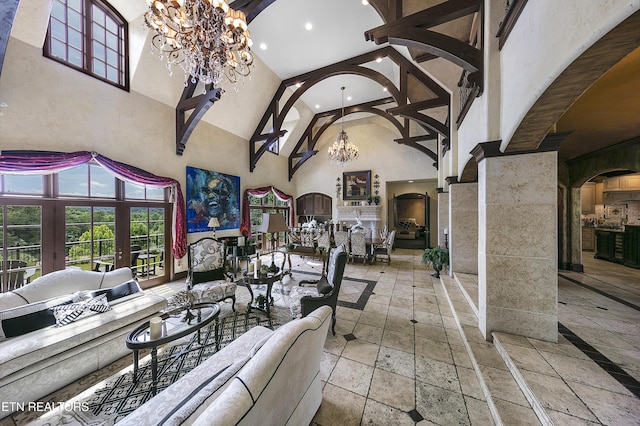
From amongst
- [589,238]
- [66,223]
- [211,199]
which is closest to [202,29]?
[66,223]

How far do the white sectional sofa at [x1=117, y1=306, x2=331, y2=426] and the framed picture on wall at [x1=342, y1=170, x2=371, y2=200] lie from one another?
26.1ft

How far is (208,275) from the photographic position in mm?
3717

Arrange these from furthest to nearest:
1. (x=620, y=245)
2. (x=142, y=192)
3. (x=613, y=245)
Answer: (x=613, y=245) → (x=620, y=245) → (x=142, y=192)

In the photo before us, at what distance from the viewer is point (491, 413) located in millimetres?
1675

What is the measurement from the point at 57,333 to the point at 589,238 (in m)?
12.2

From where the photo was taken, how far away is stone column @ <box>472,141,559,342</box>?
6.95 ft

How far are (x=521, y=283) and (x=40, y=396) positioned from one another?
4.67 meters

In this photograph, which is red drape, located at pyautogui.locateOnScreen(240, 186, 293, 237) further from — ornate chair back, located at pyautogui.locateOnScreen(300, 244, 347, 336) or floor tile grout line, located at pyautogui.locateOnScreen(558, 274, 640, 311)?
floor tile grout line, located at pyautogui.locateOnScreen(558, 274, 640, 311)

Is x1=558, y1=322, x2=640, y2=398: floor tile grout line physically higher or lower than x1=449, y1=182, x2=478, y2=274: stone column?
lower

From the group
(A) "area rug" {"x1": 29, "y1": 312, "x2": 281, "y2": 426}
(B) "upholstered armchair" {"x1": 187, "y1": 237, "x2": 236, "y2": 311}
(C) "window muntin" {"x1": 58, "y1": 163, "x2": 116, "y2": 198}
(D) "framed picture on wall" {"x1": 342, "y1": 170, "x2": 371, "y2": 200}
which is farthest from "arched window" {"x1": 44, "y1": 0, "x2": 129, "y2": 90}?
(D) "framed picture on wall" {"x1": 342, "y1": 170, "x2": 371, "y2": 200}

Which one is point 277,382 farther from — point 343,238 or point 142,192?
point 343,238

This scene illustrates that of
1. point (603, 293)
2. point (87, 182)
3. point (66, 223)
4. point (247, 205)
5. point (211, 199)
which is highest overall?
point (87, 182)

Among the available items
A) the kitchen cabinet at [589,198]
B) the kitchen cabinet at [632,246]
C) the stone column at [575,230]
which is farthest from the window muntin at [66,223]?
the kitchen cabinet at [589,198]

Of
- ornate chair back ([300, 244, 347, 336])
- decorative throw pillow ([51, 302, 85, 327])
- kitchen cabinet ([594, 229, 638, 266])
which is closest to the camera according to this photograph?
decorative throw pillow ([51, 302, 85, 327])
